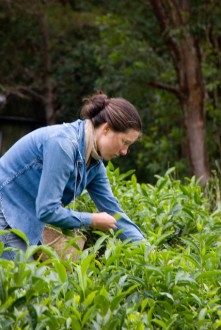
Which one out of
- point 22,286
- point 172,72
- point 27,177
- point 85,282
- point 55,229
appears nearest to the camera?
point 22,286

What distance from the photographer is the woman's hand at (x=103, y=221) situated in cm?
506

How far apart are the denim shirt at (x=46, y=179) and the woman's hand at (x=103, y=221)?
49 millimetres

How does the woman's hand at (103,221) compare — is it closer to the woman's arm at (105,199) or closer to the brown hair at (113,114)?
the woman's arm at (105,199)

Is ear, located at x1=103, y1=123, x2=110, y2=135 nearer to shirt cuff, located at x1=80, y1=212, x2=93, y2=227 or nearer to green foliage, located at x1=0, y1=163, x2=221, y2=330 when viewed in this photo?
shirt cuff, located at x1=80, y1=212, x2=93, y2=227

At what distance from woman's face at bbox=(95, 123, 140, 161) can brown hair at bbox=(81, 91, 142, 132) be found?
1.1 inches

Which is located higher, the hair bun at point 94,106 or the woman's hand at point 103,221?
the hair bun at point 94,106

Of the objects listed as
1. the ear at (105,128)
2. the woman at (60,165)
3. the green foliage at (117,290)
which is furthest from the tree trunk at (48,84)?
the green foliage at (117,290)

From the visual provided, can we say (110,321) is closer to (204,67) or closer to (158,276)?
(158,276)

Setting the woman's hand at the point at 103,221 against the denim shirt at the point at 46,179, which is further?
the woman's hand at the point at 103,221

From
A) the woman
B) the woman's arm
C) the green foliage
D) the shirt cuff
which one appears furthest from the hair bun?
the green foliage

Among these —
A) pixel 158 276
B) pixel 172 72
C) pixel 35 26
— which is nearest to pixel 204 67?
pixel 172 72

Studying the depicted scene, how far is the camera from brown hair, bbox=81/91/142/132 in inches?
195

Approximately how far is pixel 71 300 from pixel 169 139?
1778 centimetres

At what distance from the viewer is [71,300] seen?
3.62 m
